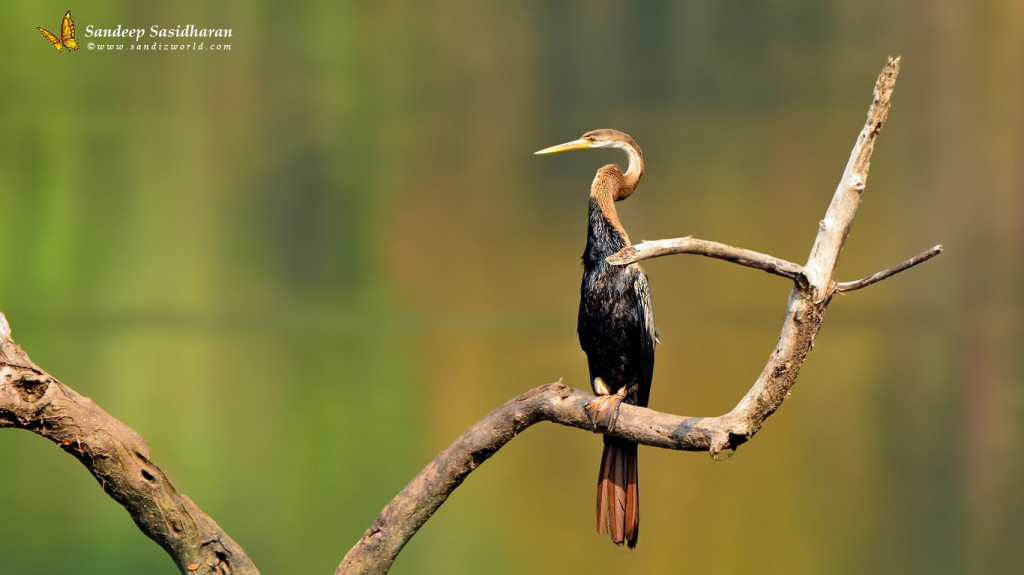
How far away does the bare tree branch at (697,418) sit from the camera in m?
1.73

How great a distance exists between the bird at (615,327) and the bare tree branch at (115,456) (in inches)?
36.8

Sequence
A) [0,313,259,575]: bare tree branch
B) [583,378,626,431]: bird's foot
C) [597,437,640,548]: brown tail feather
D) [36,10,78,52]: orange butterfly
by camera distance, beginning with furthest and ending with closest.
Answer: [36,10,78,52]: orange butterfly → [597,437,640,548]: brown tail feather → [583,378,626,431]: bird's foot → [0,313,259,575]: bare tree branch

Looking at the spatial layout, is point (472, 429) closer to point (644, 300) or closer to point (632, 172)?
point (644, 300)

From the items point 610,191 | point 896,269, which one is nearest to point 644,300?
point 610,191

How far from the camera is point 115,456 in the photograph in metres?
1.88

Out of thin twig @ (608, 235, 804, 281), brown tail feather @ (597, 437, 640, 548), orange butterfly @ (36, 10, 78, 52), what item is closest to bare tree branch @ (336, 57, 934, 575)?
thin twig @ (608, 235, 804, 281)

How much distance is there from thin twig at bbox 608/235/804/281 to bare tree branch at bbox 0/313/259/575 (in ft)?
3.72

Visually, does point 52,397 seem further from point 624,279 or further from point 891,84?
point 891,84

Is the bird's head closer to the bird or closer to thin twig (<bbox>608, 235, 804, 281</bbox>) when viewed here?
the bird

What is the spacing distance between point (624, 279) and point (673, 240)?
0.72m

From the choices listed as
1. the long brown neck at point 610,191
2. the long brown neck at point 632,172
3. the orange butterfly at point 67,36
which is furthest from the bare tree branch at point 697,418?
the orange butterfly at point 67,36

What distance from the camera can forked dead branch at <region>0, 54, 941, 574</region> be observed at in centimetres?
174

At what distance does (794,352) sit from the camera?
5.84ft

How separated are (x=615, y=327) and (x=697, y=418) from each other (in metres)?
0.53
